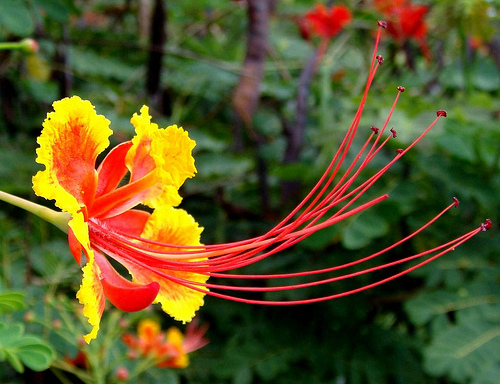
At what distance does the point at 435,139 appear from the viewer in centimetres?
251

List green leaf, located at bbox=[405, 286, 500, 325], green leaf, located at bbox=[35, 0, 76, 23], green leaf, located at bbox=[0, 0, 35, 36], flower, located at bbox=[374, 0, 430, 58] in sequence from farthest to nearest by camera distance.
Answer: flower, located at bbox=[374, 0, 430, 58] → green leaf, located at bbox=[405, 286, 500, 325] → green leaf, located at bbox=[35, 0, 76, 23] → green leaf, located at bbox=[0, 0, 35, 36]

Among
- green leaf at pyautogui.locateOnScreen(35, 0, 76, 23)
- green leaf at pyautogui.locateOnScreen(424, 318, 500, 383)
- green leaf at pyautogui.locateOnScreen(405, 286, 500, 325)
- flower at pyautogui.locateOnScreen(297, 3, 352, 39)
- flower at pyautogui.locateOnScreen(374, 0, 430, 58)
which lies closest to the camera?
green leaf at pyautogui.locateOnScreen(35, 0, 76, 23)

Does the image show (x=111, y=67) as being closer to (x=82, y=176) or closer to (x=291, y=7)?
(x=291, y=7)

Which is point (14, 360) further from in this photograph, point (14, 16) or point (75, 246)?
point (14, 16)

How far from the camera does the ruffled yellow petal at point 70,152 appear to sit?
96 centimetres

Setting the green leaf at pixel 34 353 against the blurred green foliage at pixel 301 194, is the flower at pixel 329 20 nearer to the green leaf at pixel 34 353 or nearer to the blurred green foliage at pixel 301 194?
the blurred green foliage at pixel 301 194

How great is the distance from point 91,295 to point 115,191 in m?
0.20

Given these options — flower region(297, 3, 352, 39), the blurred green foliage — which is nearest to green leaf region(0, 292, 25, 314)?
the blurred green foliage

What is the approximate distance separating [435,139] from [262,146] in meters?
0.76

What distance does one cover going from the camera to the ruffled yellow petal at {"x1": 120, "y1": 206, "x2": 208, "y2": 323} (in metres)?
1.08

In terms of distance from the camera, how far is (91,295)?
95 cm

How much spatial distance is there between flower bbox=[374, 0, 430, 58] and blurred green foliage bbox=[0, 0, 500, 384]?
10 centimetres

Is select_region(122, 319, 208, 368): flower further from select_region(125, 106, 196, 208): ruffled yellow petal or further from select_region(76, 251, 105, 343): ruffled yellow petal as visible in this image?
select_region(76, 251, 105, 343): ruffled yellow petal

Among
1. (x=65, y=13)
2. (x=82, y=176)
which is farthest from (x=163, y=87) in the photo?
(x=82, y=176)
